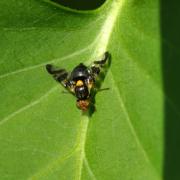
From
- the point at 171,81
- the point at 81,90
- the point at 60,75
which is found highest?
the point at 171,81

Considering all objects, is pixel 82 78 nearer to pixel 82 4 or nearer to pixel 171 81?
pixel 82 4

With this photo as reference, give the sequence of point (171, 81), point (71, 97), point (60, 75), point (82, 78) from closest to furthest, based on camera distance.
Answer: point (171, 81)
point (60, 75)
point (71, 97)
point (82, 78)

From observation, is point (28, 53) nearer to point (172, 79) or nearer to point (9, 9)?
point (9, 9)

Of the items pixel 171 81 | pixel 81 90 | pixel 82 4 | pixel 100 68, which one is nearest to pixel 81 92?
pixel 81 90

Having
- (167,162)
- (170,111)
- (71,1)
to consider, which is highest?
(71,1)

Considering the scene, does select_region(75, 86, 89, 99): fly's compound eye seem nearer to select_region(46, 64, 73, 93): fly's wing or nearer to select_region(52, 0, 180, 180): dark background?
select_region(46, 64, 73, 93): fly's wing

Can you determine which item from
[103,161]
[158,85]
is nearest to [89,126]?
[103,161]

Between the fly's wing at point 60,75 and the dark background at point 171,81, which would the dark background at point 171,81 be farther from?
the fly's wing at point 60,75

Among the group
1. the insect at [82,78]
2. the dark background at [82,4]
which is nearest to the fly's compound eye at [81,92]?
the insect at [82,78]
